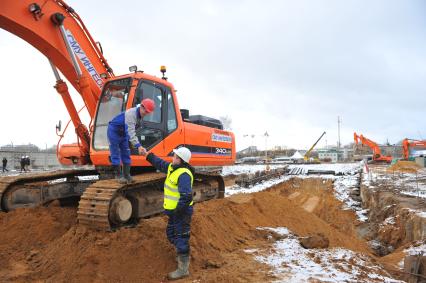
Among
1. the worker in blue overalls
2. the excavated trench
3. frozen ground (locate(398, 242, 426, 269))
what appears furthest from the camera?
frozen ground (locate(398, 242, 426, 269))

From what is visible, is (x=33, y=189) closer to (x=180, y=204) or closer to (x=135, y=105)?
(x=135, y=105)

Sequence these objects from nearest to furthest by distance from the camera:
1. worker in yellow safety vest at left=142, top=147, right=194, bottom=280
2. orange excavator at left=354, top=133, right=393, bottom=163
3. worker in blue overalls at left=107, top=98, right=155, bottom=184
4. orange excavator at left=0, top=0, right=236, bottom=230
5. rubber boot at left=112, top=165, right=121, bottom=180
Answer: worker in yellow safety vest at left=142, top=147, right=194, bottom=280 → worker in blue overalls at left=107, top=98, right=155, bottom=184 → rubber boot at left=112, top=165, right=121, bottom=180 → orange excavator at left=0, top=0, right=236, bottom=230 → orange excavator at left=354, top=133, right=393, bottom=163

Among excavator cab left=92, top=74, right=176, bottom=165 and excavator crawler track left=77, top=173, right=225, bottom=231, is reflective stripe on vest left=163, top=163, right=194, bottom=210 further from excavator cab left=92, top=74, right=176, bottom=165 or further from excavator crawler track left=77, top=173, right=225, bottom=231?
excavator cab left=92, top=74, right=176, bottom=165

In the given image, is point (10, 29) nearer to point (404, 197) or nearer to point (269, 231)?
point (269, 231)

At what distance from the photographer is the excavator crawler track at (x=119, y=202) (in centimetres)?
528

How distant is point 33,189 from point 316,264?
17.2 feet

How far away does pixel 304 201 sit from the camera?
57.3 feet

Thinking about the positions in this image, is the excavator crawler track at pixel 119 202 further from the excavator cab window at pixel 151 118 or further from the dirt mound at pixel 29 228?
the dirt mound at pixel 29 228

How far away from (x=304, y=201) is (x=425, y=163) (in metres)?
24.8

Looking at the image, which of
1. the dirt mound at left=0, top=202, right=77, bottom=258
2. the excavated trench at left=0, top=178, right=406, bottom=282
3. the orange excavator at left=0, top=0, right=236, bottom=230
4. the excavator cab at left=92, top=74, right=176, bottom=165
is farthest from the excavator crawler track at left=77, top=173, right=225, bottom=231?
the dirt mound at left=0, top=202, right=77, bottom=258

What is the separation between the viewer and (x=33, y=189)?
277 inches

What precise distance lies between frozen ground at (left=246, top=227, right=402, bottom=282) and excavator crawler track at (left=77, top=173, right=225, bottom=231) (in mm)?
1931

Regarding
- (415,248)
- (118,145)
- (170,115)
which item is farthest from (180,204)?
(415,248)

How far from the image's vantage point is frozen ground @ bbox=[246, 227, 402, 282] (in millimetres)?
4957
